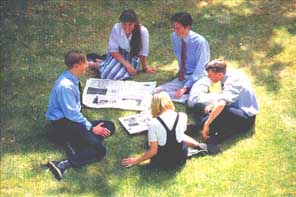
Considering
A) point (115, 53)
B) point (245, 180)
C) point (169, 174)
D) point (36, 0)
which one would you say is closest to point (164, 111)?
point (169, 174)

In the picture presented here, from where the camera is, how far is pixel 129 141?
729 centimetres

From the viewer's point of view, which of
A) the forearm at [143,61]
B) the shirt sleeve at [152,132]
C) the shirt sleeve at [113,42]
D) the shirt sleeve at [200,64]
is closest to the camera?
the shirt sleeve at [152,132]

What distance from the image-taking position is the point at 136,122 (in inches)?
299

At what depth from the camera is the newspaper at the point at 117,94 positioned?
26.0 ft

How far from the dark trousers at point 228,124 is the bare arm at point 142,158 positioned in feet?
3.13

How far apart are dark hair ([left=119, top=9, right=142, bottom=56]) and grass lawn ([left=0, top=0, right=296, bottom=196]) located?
0.44 meters

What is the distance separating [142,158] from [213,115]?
1092mm

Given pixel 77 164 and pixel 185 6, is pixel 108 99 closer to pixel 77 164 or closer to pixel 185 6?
pixel 77 164

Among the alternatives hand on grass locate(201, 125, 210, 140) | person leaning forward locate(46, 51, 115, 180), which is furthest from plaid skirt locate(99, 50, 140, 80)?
hand on grass locate(201, 125, 210, 140)

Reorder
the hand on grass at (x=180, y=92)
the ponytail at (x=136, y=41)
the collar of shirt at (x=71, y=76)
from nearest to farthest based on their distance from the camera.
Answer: the collar of shirt at (x=71, y=76), the hand on grass at (x=180, y=92), the ponytail at (x=136, y=41)

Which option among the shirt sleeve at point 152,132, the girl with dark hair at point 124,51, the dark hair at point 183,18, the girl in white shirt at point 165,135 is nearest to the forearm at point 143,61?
the girl with dark hair at point 124,51

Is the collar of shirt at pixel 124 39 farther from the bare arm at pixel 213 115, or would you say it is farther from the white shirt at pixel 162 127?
the white shirt at pixel 162 127

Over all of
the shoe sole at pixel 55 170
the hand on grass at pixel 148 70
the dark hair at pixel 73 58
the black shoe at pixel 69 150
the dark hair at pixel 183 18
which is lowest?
the shoe sole at pixel 55 170

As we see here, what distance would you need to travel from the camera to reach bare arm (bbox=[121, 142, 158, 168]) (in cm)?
649
